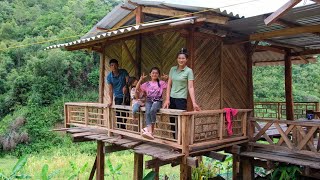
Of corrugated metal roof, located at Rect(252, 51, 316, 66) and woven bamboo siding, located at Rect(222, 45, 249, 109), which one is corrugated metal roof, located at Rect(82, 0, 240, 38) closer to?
woven bamboo siding, located at Rect(222, 45, 249, 109)

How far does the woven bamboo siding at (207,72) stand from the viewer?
25.8 feet

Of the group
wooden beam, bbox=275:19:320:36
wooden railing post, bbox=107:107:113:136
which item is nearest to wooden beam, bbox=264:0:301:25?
wooden beam, bbox=275:19:320:36

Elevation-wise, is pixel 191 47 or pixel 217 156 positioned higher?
pixel 191 47

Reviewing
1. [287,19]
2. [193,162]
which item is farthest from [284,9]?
[193,162]

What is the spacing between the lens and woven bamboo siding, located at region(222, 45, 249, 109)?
8.63 m

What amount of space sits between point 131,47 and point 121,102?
1.82 metres

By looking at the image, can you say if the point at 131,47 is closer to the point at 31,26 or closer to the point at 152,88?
the point at 152,88

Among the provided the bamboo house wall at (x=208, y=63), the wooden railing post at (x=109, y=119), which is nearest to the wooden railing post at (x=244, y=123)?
the bamboo house wall at (x=208, y=63)

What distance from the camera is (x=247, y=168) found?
27.3ft

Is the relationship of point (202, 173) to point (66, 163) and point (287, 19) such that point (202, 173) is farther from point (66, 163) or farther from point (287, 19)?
point (66, 163)

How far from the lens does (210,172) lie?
1277 cm

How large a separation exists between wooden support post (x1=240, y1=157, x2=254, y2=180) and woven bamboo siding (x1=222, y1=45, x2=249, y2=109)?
1.46 m

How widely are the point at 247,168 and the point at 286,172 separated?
131cm

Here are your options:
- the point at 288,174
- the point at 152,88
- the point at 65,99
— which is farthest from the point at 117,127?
the point at 65,99
